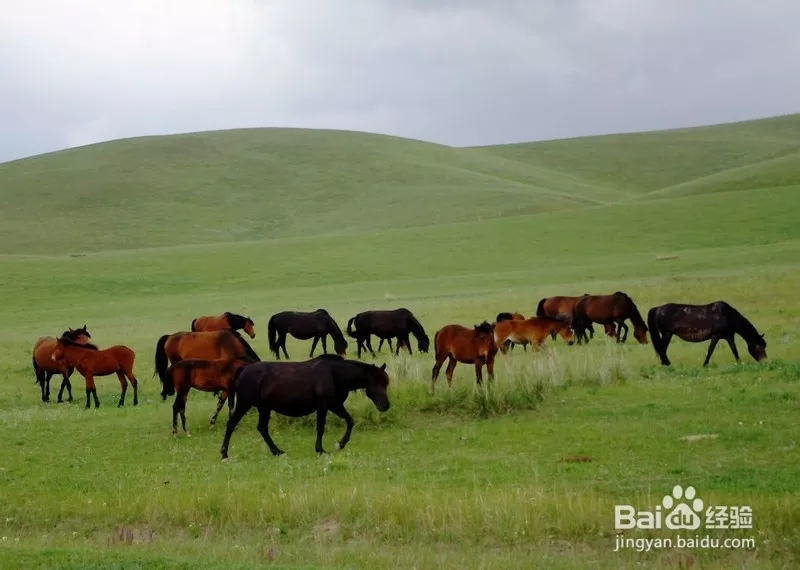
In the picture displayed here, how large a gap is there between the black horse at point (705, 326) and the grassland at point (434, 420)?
2.04 ft

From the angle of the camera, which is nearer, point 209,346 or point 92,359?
point 209,346

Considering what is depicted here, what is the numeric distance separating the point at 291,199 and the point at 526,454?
8420 centimetres

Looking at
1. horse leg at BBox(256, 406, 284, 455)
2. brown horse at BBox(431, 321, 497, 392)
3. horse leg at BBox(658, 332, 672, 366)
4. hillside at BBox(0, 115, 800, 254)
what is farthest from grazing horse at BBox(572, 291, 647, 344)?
hillside at BBox(0, 115, 800, 254)

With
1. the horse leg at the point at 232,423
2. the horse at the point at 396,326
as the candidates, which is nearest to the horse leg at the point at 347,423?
the horse leg at the point at 232,423

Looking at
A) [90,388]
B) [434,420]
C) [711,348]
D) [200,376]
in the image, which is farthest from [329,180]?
[434,420]

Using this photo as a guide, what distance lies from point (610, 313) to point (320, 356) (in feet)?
37.0

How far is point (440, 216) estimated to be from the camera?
7650 centimetres

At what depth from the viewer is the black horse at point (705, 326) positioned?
17.6 meters

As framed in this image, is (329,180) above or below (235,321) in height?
above

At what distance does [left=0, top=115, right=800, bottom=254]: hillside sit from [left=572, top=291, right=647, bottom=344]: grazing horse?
50.9 m

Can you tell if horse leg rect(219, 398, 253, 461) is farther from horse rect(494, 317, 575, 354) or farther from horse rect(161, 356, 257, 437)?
horse rect(494, 317, 575, 354)

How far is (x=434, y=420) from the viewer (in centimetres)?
1385

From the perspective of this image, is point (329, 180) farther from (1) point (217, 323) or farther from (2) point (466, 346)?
(2) point (466, 346)

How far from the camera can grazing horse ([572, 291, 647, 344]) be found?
70.8 ft
